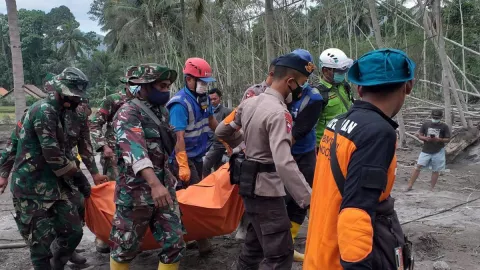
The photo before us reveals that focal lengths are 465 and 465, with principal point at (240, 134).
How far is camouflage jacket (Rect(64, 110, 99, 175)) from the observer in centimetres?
399

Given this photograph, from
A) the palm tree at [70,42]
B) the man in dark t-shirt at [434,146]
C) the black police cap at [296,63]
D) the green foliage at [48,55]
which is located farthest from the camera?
the palm tree at [70,42]

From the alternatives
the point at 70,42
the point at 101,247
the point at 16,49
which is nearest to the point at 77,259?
the point at 101,247

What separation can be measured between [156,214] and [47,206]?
1.06 meters

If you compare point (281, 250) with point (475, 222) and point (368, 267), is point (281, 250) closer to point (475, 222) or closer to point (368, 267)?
point (368, 267)

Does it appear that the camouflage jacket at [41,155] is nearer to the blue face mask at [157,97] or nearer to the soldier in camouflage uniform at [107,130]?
the blue face mask at [157,97]

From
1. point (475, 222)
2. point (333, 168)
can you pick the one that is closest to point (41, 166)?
point (333, 168)

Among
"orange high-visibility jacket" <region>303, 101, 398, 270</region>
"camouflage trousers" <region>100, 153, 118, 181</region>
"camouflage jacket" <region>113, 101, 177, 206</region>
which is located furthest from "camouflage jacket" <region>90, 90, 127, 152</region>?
"orange high-visibility jacket" <region>303, 101, 398, 270</region>

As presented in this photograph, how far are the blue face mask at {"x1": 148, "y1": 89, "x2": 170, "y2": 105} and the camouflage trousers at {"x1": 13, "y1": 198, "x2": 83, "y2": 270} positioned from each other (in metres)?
1.31

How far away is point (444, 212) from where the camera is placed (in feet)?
19.5

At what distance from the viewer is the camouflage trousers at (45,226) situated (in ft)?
12.6

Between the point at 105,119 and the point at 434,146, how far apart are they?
5.05 meters

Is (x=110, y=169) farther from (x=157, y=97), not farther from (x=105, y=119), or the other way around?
(x=157, y=97)

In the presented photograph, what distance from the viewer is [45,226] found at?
3.86 meters

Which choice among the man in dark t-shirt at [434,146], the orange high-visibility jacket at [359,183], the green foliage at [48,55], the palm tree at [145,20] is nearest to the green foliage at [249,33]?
the palm tree at [145,20]
